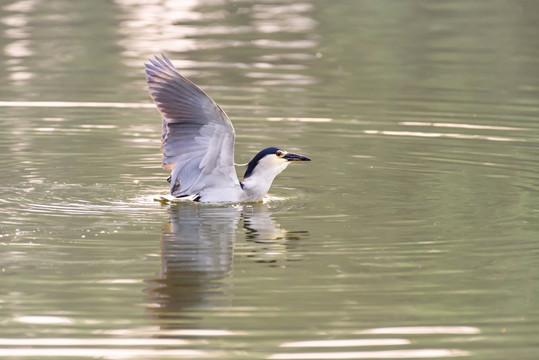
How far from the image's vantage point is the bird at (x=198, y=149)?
11.2 meters

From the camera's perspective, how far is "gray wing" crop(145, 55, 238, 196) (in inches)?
439

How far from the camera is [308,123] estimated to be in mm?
16125

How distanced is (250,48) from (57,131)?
8649 mm

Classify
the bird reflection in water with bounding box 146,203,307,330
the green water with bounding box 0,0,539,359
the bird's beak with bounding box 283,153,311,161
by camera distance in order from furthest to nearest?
the bird's beak with bounding box 283,153,311,161 → the bird reflection in water with bounding box 146,203,307,330 → the green water with bounding box 0,0,539,359

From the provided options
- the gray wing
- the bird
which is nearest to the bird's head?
the bird

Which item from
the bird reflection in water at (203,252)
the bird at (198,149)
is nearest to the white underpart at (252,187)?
the bird at (198,149)

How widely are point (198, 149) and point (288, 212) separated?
108 centimetres

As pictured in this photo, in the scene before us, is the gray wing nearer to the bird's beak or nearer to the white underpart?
the white underpart

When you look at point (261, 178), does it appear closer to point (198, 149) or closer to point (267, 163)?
point (267, 163)

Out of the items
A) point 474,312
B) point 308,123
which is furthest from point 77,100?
point 474,312

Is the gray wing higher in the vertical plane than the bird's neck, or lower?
higher

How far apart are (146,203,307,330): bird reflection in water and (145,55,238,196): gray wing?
29 centimetres

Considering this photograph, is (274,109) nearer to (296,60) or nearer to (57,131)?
(57,131)

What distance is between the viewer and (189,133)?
11422 mm
